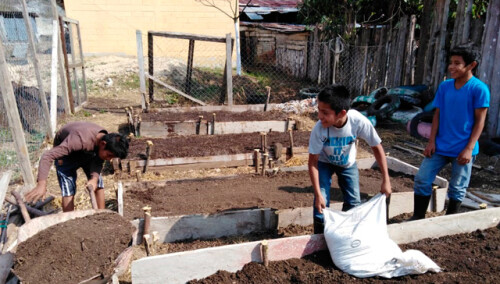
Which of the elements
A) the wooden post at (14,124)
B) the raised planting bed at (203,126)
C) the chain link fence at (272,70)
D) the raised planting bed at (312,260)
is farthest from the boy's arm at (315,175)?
the chain link fence at (272,70)

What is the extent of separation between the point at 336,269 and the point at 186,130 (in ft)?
15.7

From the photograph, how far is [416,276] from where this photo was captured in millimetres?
2756

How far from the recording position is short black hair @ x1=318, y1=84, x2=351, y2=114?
264 cm

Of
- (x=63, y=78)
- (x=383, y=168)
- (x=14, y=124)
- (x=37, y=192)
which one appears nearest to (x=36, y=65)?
(x=14, y=124)

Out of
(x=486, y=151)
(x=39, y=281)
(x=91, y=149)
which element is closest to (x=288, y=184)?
(x=91, y=149)

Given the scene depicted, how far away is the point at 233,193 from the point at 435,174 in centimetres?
221

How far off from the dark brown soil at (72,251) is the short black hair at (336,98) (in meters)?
1.87

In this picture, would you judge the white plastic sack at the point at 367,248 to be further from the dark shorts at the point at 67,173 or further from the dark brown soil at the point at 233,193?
A: the dark shorts at the point at 67,173

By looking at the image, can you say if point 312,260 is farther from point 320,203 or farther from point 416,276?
point 416,276

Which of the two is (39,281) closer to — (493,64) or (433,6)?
(493,64)

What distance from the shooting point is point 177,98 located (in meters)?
11.2

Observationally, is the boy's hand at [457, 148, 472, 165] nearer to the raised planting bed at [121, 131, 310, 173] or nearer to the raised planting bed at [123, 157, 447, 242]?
the raised planting bed at [123, 157, 447, 242]

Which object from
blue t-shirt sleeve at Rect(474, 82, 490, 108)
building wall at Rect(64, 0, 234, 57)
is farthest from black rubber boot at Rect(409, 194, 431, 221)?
building wall at Rect(64, 0, 234, 57)

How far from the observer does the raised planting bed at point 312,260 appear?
271 centimetres
